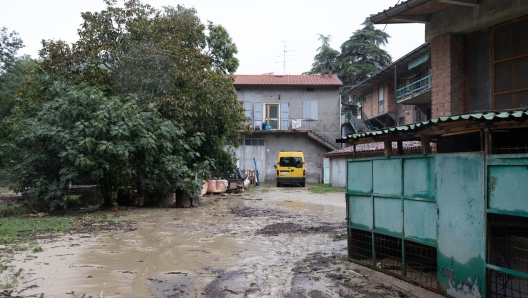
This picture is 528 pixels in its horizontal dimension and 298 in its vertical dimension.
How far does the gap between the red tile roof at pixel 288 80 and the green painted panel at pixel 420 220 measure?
30.0 meters

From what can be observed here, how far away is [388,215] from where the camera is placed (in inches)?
258

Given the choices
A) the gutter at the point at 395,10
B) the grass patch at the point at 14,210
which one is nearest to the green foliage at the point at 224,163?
the grass patch at the point at 14,210

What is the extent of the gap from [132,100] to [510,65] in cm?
1258

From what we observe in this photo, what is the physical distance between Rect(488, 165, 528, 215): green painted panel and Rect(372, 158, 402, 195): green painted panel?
5.29ft

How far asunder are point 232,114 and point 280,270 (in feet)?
46.8

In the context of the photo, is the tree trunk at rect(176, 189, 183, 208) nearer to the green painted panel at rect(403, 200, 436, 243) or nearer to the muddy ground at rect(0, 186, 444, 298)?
the muddy ground at rect(0, 186, 444, 298)

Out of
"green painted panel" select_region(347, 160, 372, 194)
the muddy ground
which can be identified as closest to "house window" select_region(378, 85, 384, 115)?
the muddy ground

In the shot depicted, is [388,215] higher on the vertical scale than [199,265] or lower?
higher

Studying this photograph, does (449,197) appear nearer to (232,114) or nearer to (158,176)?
(158,176)

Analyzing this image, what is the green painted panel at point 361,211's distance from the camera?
23.0 feet

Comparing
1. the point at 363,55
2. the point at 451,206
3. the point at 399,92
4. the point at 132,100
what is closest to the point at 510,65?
the point at 451,206

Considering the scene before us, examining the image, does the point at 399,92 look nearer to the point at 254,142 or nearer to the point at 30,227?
the point at 254,142

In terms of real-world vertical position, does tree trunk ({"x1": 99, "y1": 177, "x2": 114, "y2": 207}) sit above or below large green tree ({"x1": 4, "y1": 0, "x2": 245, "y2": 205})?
below

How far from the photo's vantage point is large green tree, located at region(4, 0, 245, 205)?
46.2 feet
